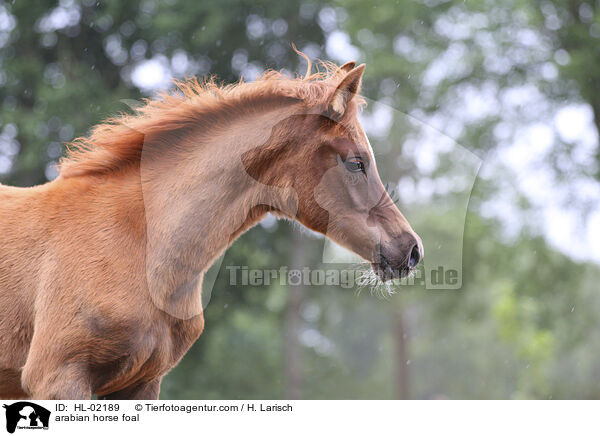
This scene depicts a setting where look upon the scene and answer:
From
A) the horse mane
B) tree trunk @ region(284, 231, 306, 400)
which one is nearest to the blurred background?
tree trunk @ region(284, 231, 306, 400)

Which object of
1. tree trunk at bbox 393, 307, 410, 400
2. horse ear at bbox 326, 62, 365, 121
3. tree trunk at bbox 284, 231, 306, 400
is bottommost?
tree trunk at bbox 393, 307, 410, 400

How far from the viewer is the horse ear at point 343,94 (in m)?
2.92

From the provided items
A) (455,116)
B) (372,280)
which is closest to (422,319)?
(455,116)

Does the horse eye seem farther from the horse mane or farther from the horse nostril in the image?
the horse nostril

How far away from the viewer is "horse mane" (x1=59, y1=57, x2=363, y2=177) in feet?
10.3

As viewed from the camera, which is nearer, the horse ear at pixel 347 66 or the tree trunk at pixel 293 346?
the horse ear at pixel 347 66
